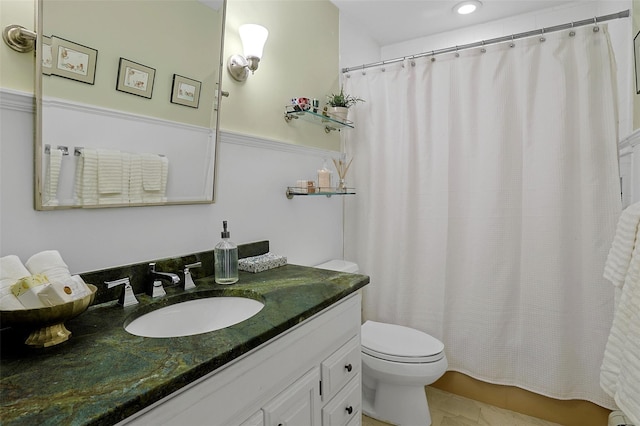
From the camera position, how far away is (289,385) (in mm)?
1026

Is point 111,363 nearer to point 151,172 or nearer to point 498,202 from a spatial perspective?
point 151,172

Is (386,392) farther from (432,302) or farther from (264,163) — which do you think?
(264,163)

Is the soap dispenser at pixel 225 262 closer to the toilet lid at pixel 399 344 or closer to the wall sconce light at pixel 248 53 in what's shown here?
the wall sconce light at pixel 248 53

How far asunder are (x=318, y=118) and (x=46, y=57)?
1.38 m

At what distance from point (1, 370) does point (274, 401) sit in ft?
2.00

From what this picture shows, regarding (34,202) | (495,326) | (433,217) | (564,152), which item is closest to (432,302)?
(495,326)

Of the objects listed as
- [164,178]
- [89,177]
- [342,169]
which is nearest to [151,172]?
[164,178]

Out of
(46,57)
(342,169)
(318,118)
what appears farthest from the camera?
(342,169)

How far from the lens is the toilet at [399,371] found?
5.65ft

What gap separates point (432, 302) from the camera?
2152mm

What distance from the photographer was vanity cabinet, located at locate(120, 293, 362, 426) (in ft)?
2.45

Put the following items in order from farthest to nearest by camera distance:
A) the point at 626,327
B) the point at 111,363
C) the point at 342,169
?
the point at 342,169, the point at 626,327, the point at 111,363

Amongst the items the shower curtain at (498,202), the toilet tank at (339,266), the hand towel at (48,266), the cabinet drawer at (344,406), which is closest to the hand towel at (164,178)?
the hand towel at (48,266)

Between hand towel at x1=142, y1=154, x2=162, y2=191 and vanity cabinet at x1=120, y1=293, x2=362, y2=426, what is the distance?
721 millimetres
